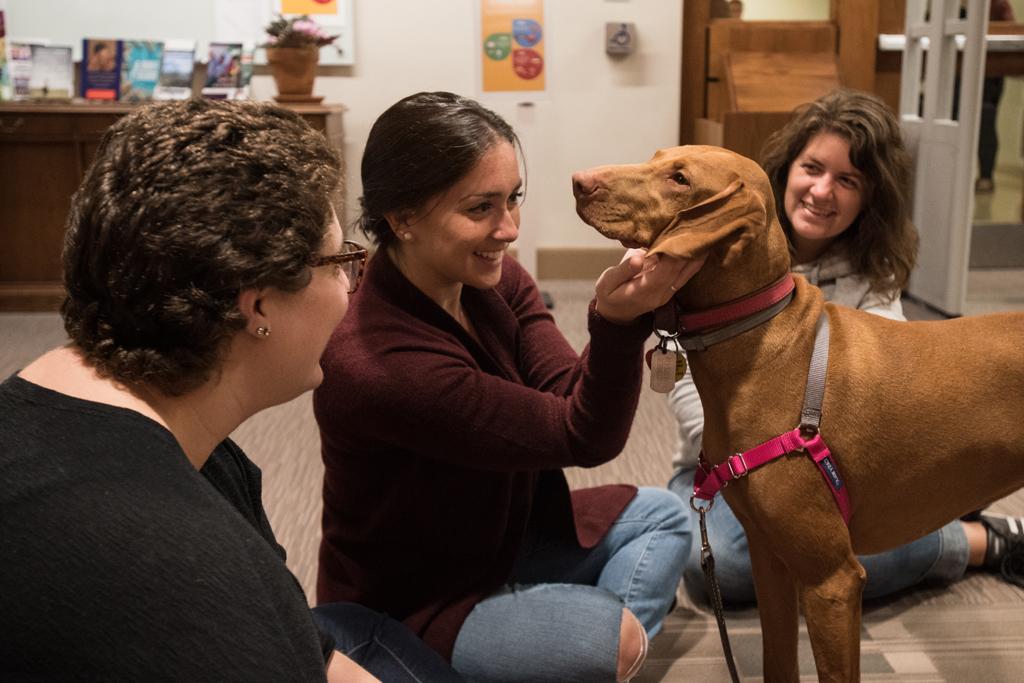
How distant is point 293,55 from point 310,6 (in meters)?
0.46

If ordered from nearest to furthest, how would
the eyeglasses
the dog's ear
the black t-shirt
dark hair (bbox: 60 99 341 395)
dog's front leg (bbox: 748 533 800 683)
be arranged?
the black t-shirt < dark hair (bbox: 60 99 341 395) < the eyeglasses < the dog's ear < dog's front leg (bbox: 748 533 800 683)

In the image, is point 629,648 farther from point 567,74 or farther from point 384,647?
point 567,74

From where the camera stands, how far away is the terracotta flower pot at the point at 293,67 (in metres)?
4.97

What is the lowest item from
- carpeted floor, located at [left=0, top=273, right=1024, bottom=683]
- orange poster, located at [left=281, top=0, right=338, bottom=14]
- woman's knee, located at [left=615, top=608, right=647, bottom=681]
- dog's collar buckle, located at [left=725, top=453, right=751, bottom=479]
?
carpeted floor, located at [left=0, top=273, right=1024, bottom=683]

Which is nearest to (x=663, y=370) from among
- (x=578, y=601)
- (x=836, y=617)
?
(x=836, y=617)

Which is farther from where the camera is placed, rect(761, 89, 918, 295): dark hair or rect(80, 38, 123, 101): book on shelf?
rect(80, 38, 123, 101): book on shelf

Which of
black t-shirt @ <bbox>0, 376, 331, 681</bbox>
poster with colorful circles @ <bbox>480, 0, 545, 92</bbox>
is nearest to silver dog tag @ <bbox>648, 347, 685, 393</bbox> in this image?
black t-shirt @ <bbox>0, 376, 331, 681</bbox>

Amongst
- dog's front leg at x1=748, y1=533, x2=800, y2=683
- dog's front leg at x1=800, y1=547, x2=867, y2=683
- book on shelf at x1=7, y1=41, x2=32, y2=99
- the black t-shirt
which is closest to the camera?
the black t-shirt

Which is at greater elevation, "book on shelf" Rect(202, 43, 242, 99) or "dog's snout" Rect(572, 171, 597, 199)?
"book on shelf" Rect(202, 43, 242, 99)

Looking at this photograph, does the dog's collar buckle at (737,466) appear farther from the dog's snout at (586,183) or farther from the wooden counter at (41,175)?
the wooden counter at (41,175)

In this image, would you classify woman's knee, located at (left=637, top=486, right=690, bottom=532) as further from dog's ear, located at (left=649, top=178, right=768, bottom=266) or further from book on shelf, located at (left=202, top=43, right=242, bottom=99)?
book on shelf, located at (left=202, top=43, right=242, bottom=99)

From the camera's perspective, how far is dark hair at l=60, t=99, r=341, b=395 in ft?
3.10

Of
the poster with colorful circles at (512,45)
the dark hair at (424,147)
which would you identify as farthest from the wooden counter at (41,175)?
the dark hair at (424,147)

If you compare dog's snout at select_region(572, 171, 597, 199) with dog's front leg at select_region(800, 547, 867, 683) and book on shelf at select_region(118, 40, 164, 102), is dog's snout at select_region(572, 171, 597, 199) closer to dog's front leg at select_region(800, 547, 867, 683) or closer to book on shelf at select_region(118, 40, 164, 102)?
dog's front leg at select_region(800, 547, 867, 683)
